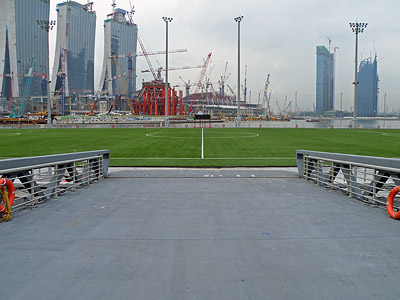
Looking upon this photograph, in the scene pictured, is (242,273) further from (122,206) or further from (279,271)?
(122,206)

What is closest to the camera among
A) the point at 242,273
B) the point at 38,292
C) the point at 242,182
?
the point at 38,292

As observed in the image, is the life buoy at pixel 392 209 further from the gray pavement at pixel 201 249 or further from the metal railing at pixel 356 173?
the metal railing at pixel 356 173

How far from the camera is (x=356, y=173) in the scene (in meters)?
10.5

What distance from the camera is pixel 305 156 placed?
1453 centimetres

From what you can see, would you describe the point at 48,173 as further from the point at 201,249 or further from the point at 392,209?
the point at 392,209

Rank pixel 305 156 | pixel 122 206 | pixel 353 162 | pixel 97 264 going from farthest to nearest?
pixel 305 156 < pixel 353 162 < pixel 122 206 < pixel 97 264

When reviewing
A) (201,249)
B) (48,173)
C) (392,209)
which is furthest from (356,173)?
(48,173)

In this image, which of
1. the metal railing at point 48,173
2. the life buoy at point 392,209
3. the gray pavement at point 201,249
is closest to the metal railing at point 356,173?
the life buoy at point 392,209

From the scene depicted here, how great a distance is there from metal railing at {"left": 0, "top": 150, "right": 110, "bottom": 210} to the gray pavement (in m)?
0.47

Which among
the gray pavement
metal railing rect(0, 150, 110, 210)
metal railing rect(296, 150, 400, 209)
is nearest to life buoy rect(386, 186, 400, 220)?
the gray pavement

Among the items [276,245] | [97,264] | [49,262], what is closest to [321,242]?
[276,245]

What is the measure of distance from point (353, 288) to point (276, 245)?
70.0 inches

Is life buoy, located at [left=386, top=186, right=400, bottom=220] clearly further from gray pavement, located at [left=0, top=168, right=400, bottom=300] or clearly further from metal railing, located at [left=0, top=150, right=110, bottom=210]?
metal railing, located at [left=0, top=150, right=110, bottom=210]

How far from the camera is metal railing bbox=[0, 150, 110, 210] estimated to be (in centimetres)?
866
